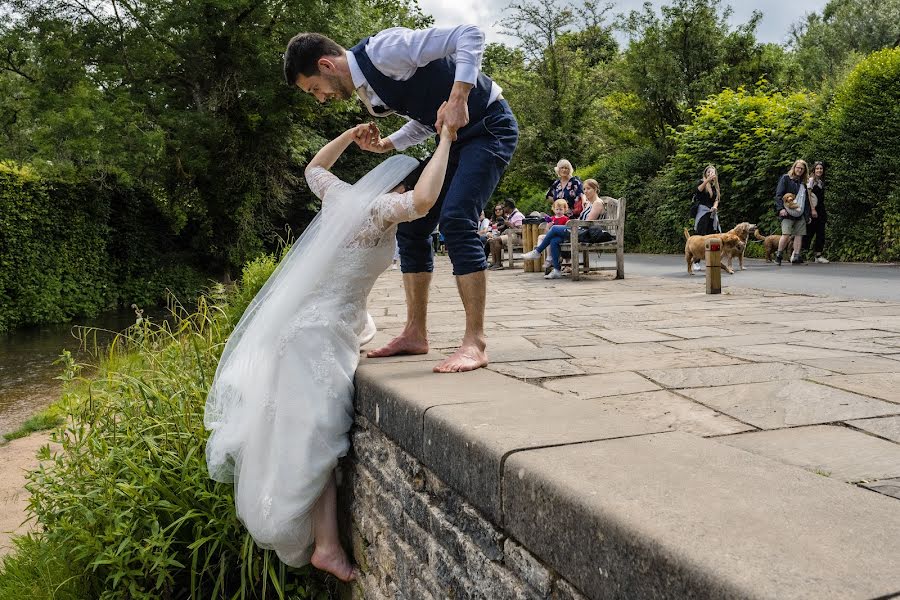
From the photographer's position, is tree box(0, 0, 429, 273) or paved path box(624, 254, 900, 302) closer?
paved path box(624, 254, 900, 302)

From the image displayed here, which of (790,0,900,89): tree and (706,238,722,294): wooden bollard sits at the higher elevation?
(790,0,900,89): tree

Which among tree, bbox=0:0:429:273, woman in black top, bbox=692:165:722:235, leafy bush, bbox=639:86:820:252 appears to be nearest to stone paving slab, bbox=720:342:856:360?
woman in black top, bbox=692:165:722:235

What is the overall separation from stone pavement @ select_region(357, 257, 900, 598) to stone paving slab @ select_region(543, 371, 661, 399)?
1 cm

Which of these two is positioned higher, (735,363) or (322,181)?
(322,181)

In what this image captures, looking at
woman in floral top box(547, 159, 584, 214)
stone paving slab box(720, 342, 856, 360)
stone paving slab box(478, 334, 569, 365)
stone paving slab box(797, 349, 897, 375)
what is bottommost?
stone paving slab box(478, 334, 569, 365)

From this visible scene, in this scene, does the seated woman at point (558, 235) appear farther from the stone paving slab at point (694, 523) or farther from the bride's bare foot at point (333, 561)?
the stone paving slab at point (694, 523)

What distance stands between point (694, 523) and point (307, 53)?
8.68 ft

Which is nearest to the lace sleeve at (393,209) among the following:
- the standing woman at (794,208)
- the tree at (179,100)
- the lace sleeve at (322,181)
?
the lace sleeve at (322,181)

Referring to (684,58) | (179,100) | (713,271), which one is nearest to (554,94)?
(684,58)

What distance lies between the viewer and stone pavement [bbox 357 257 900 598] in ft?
3.90

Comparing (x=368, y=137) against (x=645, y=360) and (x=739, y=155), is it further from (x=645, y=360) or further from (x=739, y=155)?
(x=739, y=155)

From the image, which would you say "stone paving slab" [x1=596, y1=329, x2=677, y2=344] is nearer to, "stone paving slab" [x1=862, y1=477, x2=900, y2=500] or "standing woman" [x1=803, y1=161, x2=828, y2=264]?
"stone paving slab" [x1=862, y1=477, x2=900, y2=500]

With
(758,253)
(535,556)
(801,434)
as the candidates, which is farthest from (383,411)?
(758,253)

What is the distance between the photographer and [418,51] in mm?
3137
